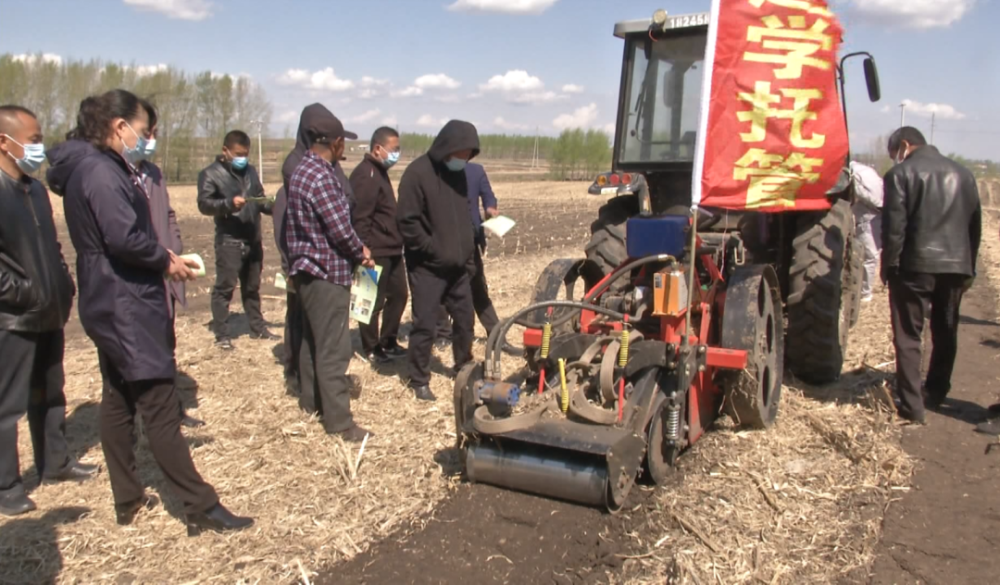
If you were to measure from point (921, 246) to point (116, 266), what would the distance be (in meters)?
4.73

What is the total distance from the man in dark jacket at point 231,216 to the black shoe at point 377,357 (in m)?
1.25

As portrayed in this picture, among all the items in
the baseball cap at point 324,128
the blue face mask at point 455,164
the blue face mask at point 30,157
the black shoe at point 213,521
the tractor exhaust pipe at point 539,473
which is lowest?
the black shoe at point 213,521

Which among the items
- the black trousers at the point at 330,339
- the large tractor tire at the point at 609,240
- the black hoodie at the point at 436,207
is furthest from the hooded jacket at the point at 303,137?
the large tractor tire at the point at 609,240

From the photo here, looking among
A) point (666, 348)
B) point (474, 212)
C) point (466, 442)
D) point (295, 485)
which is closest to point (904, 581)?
point (666, 348)

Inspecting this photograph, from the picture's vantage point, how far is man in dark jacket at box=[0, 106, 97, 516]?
3.95m

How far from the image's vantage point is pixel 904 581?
135 inches

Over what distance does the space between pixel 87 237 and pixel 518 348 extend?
416 cm

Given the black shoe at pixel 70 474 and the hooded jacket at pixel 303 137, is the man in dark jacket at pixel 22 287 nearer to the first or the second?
the black shoe at pixel 70 474

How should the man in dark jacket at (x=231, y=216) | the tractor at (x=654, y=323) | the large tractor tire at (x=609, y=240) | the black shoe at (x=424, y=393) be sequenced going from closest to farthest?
the tractor at (x=654, y=323) → the large tractor tire at (x=609, y=240) → the black shoe at (x=424, y=393) → the man in dark jacket at (x=231, y=216)

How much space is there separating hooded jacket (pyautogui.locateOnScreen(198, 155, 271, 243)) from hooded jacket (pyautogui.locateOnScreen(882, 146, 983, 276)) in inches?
198

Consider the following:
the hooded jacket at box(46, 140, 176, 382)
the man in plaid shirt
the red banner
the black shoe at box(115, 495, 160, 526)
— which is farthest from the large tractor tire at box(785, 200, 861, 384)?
the black shoe at box(115, 495, 160, 526)

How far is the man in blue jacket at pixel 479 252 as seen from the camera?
21.9 feet

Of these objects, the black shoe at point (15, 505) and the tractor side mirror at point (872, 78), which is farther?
the tractor side mirror at point (872, 78)

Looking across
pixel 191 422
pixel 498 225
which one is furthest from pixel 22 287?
pixel 498 225
